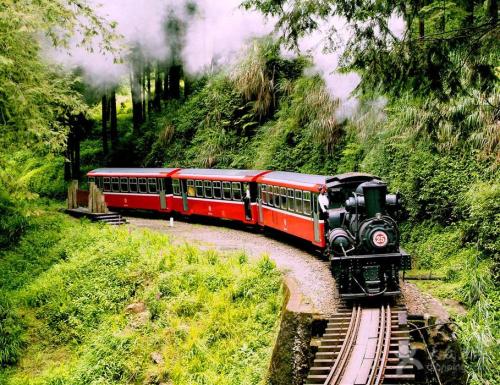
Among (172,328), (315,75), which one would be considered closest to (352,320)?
(172,328)

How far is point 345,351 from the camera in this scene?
26.7 ft

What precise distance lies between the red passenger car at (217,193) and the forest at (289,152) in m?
2.44

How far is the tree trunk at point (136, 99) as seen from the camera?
30023 mm

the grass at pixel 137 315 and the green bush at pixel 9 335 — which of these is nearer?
the grass at pixel 137 315

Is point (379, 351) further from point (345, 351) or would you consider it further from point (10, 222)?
point (10, 222)

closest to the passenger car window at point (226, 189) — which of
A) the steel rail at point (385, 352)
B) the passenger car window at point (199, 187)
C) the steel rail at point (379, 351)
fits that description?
the passenger car window at point (199, 187)

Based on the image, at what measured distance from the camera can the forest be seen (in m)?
7.11

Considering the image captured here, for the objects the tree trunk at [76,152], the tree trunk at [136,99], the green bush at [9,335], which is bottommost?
the green bush at [9,335]

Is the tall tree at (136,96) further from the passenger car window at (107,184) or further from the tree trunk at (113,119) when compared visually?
the passenger car window at (107,184)

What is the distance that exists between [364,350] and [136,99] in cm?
2610

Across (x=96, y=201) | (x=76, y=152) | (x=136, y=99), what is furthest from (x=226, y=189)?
(x=136, y=99)

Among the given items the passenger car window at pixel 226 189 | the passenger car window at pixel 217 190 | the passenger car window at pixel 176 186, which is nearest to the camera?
the passenger car window at pixel 226 189

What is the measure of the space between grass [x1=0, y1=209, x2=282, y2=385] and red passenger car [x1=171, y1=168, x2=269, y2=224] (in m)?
3.21

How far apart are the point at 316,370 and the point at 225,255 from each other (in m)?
6.51
